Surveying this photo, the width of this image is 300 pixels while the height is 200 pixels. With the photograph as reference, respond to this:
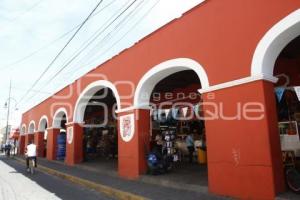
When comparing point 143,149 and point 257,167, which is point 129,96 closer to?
point 143,149

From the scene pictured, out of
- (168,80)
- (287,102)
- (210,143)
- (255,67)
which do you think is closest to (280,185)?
(210,143)

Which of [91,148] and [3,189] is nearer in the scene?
[3,189]

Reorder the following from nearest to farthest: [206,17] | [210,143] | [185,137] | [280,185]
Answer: [280,185], [210,143], [206,17], [185,137]

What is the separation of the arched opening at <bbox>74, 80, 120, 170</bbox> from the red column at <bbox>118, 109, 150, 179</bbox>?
5.34 ft

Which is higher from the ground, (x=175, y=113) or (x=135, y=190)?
(x=175, y=113)

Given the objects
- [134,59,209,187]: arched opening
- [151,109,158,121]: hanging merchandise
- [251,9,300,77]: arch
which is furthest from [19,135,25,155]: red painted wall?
[251,9,300,77]: arch

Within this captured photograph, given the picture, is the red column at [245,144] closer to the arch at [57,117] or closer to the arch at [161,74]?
the arch at [161,74]

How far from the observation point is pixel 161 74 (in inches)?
378

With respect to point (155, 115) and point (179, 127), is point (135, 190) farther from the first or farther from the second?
point (179, 127)

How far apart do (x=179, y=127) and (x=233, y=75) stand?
729cm

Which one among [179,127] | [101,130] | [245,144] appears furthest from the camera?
[101,130]

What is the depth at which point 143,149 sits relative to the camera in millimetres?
10180

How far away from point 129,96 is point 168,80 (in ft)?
8.41

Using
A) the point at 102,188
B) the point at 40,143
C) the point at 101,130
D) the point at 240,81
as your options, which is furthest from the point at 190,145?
the point at 40,143
